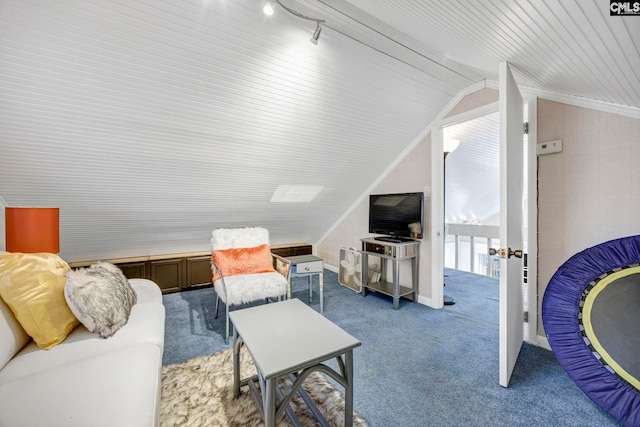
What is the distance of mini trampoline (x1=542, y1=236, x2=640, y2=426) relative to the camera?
1.37 m

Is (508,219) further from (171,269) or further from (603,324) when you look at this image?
(171,269)

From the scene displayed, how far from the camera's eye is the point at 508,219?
1668 mm

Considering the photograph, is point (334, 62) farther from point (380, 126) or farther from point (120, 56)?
point (120, 56)

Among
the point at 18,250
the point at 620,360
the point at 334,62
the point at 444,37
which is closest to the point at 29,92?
the point at 18,250

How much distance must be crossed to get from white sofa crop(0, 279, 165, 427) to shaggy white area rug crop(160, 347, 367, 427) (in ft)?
1.18

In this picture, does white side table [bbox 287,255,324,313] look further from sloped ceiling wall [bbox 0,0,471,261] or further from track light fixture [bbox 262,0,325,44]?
track light fixture [bbox 262,0,325,44]

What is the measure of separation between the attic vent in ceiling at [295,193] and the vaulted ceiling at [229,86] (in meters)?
0.11

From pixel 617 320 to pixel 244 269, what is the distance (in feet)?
9.37

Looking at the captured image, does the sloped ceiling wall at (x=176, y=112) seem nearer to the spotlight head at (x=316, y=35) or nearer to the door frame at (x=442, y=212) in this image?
the spotlight head at (x=316, y=35)

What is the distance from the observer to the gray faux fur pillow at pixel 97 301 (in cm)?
148

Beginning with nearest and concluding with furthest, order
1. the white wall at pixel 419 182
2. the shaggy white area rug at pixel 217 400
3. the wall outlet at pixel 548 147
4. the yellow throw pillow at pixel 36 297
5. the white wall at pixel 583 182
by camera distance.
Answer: the yellow throw pillow at pixel 36 297
the shaggy white area rug at pixel 217 400
the white wall at pixel 583 182
the wall outlet at pixel 548 147
the white wall at pixel 419 182

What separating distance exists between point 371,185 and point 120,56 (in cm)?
308

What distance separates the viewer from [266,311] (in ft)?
5.81

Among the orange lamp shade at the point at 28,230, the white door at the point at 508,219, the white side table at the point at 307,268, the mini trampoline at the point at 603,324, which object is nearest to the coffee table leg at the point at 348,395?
the white door at the point at 508,219
